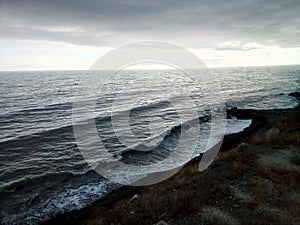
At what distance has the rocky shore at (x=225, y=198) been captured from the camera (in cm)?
1025

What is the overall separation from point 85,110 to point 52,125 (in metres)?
12.1

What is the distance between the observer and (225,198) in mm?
11688

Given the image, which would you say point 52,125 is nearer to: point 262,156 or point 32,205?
point 32,205

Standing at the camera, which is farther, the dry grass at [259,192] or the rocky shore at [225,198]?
the dry grass at [259,192]

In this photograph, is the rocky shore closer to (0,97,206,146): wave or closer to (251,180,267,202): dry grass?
(251,180,267,202): dry grass

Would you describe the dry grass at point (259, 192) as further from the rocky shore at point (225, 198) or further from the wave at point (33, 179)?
the wave at point (33, 179)

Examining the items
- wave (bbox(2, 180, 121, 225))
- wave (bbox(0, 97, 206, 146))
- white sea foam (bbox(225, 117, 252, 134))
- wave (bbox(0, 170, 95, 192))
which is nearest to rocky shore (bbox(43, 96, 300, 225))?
wave (bbox(2, 180, 121, 225))

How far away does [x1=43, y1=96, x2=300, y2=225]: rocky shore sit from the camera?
10250 mm

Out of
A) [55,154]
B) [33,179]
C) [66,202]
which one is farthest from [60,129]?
[66,202]

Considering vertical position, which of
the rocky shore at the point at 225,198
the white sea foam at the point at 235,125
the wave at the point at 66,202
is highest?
the rocky shore at the point at 225,198

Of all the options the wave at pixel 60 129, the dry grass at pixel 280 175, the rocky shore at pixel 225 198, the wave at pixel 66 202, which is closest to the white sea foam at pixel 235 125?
the rocky shore at pixel 225 198

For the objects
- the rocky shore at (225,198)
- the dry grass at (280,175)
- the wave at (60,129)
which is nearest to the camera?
the rocky shore at (225,198)

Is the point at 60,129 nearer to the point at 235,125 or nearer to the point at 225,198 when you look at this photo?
the point at 235,125

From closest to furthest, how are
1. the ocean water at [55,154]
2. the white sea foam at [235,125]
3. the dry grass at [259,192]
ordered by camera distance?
the dry grass at [259,192]
the ocean water at [55,154]
the white sea foam at [235,125]
